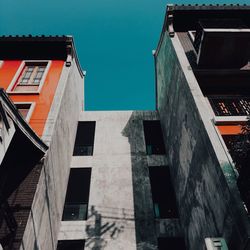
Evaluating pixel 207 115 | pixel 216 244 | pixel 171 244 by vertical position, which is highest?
pixel 207 115

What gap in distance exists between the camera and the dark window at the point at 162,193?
43.2ft

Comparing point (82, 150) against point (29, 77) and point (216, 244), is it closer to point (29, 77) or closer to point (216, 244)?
point (29, 77)

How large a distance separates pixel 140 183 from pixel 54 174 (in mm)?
5011

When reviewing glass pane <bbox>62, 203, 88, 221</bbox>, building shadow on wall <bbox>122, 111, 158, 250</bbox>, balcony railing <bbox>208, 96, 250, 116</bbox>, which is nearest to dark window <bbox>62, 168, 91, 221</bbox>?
glass pane <bbox>62, 203, 88, 221</bbox>

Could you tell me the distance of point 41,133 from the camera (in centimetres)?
1043

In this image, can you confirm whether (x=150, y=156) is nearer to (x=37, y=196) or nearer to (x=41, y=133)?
(x=41, y=133)

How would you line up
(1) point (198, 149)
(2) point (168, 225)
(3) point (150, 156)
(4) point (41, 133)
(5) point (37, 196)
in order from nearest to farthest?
(5) point (37, 196), (1) point (198, 149), (4) point (41, 133), (2) point (168, 225), (3) point (150, 156)

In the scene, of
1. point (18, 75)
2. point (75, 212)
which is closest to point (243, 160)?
point (75, 212)

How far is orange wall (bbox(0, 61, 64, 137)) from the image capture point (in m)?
11.2

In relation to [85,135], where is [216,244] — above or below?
below

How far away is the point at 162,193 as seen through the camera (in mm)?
14297

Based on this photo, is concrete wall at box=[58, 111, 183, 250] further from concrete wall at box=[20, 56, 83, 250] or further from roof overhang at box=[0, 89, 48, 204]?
roof overhang at box=[0, 89, 48, 204]

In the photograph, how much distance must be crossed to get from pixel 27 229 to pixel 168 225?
6.85 metres

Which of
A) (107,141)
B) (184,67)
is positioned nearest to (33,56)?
(107,141)
